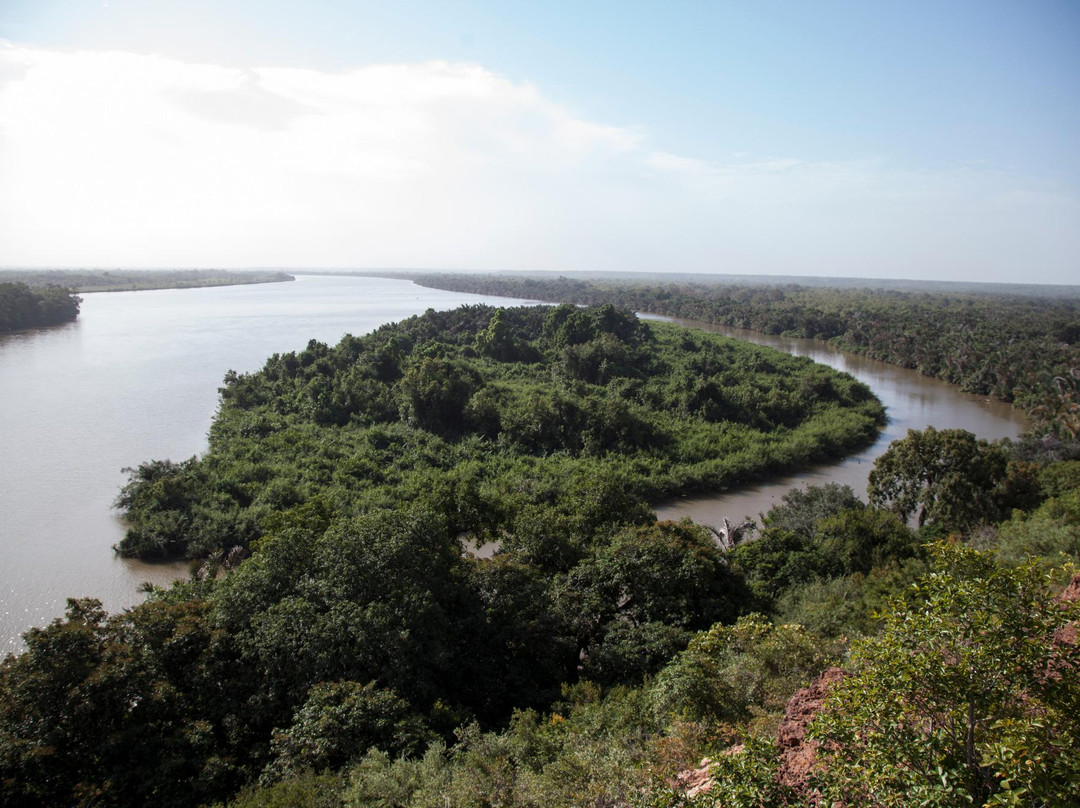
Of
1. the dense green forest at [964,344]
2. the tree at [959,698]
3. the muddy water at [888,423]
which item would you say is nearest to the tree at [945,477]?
the muddy water at [888,423]

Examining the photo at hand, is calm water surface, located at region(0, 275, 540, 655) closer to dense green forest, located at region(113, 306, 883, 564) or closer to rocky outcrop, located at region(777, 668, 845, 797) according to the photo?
dense green forest, located at region(113, 306, 883, 564)

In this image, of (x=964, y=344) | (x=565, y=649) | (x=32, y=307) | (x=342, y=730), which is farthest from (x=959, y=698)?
(x=32, y=307)

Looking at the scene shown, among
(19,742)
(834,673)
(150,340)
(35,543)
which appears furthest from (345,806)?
(150,340)

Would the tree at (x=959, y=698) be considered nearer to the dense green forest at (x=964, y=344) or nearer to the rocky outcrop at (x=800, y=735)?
the rocky outcrop at (x=800, y=735)

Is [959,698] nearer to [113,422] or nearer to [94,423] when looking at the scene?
[113,422]

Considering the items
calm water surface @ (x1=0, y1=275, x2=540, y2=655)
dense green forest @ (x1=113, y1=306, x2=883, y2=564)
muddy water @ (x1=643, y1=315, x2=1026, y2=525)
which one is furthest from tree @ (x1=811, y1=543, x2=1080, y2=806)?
calm water surface @ (x1=0, y1=275, x2=540, y2=655)

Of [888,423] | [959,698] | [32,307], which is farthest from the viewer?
[32,307]
